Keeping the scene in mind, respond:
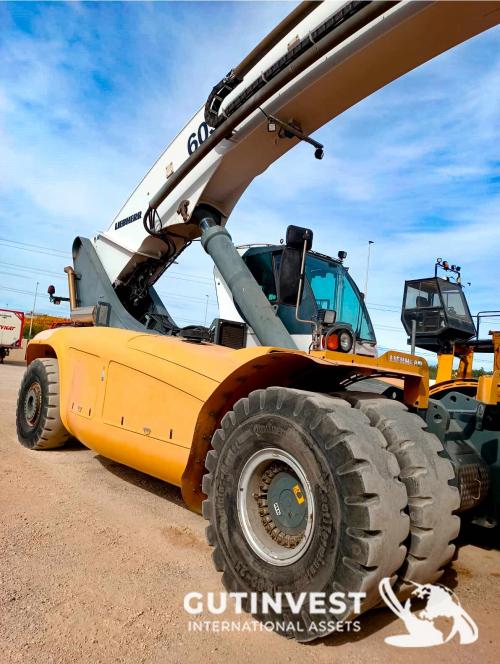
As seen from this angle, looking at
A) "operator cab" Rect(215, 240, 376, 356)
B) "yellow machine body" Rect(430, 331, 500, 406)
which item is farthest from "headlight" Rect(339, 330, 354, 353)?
"yellow machine body" Rect(430, 331, 500, 406)

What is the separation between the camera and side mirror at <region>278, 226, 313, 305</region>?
3660 millimetres

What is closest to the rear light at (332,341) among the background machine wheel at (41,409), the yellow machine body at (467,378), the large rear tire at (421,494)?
the large rear tire at (421,494)

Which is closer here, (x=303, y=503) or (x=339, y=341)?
(x=303, y=503)

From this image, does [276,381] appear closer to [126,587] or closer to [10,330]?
[126,587]

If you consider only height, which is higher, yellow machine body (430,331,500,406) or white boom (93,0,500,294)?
white boom (93,0,500,294)

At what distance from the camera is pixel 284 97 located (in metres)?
4.18

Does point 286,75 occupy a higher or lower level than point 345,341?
higher

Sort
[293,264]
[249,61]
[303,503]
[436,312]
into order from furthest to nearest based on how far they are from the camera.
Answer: [436,312] < [249,61] < [293,264] < [303,503]

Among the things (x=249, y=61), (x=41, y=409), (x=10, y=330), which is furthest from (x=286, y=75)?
(x=10, y=330)

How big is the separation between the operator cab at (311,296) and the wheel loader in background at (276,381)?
0.07ft

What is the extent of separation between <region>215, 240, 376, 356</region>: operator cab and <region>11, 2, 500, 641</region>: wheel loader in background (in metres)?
0.02

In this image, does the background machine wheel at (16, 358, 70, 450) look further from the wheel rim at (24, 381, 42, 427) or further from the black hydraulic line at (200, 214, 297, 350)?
the black hydraulic line at (200, 214, 297, 350)

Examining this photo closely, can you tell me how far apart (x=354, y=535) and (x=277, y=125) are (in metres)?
3.40

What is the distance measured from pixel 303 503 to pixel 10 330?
21897mm
